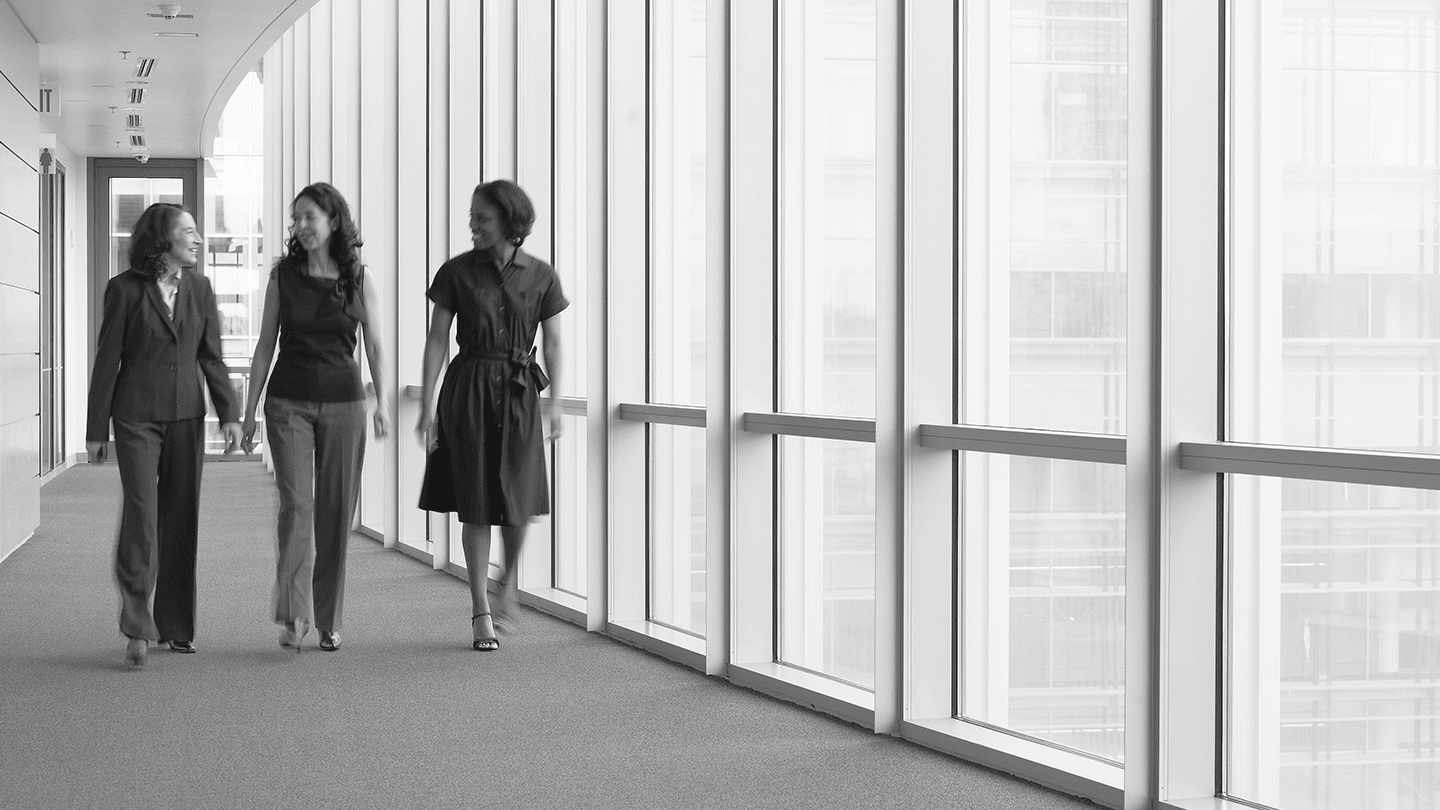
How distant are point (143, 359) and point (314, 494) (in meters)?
0.80

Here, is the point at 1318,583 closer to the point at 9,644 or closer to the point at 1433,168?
the point at 1433,168

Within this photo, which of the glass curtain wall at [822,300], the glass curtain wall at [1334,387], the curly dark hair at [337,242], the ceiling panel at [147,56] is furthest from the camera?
the ceiling panel at [147,56]

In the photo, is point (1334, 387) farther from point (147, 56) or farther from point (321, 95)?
point (321, 95)

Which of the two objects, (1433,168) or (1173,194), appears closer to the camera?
(1433,168)

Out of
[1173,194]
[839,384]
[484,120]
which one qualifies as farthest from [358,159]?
[1173,194]

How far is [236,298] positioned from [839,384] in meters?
15.1

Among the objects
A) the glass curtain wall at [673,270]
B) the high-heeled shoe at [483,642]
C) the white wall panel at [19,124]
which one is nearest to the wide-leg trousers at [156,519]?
the high-heeled shoe at [483,642]

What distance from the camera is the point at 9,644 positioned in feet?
19.8

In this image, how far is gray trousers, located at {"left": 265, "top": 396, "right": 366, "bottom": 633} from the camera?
5680 mm

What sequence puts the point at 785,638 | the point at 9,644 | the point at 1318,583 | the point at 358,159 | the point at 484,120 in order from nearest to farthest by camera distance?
the point at 1318,583
the point at 785,638
the point at 9,644
the point at 484,120
the point at 358,159

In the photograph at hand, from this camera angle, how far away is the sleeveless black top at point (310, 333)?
5.64 metres

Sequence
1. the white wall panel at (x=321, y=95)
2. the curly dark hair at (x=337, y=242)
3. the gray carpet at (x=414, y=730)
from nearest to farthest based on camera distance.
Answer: the gray carpet at (x=414, y=730), the curly dark hair at (x=337, y=242), the white wall panel at (x=321, y=95)

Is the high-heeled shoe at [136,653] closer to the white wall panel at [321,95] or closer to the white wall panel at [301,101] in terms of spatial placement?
the white wall panel at [321,95]

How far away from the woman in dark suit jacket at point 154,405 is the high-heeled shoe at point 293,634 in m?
0.41
